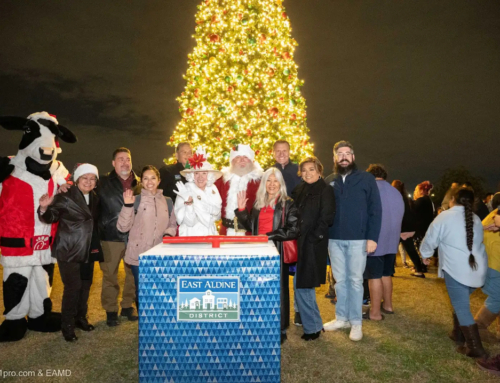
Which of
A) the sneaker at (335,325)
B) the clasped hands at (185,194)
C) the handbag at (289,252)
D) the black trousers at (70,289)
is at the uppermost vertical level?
the clasped hands at (185,194)

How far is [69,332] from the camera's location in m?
3.85

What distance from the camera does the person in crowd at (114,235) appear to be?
4.38 metres

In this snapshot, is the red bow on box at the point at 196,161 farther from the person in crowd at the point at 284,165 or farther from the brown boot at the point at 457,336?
the brown boot at the point at 457,336

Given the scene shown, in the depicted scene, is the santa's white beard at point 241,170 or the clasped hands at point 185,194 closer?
the clasped hands at point 185,194

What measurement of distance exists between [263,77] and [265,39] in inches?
37.2

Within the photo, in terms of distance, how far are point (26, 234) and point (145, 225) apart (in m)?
1.34

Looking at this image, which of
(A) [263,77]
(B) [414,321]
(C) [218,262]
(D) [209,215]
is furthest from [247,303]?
(A) [263,77]

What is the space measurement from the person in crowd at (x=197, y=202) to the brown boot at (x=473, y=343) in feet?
8.61

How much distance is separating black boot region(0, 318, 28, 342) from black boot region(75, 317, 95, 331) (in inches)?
20.8

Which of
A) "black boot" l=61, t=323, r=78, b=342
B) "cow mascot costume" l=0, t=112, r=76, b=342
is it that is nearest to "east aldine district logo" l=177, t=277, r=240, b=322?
"black boot" l=61, t=323, r=78, b=342

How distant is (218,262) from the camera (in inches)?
81.0

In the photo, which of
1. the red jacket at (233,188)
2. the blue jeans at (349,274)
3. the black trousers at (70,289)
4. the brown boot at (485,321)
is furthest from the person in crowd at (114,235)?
the brown boot at (485,321)

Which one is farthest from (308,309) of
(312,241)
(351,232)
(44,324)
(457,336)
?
(44,324)

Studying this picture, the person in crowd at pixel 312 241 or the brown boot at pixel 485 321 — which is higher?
the person in crowd at pixel 312 241
